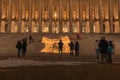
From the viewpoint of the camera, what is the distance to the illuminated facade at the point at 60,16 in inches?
2409

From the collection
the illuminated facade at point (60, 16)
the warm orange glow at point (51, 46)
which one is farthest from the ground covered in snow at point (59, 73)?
the illuminated facade at point (60, 16)

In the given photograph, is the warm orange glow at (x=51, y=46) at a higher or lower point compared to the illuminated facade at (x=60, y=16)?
lower

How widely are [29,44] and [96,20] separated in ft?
91.3

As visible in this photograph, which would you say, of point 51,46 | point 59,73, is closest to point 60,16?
point 51,46

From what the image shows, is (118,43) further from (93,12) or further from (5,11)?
→ (5,11)

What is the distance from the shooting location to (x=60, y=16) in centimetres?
6175

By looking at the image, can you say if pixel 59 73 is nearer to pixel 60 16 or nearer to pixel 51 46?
pixel 51 46

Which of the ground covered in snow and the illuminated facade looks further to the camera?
the illuminated facade

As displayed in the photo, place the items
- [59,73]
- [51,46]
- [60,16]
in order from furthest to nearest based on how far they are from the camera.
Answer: [60,16] → [51,46] → [59,73]

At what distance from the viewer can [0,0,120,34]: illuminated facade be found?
201ft

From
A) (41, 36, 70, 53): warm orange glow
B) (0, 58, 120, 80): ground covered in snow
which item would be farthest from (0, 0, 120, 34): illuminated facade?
(0, 58, 120, 80): ground covered in snow

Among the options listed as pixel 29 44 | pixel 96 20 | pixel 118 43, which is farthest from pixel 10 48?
pixel 96 20

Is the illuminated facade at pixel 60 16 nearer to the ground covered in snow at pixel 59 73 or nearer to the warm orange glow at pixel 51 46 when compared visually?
the warm orange glow at pixel 51 46

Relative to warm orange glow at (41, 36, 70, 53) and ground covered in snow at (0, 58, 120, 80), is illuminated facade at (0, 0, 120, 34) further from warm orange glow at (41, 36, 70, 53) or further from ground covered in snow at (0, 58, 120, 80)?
ground covered in snow at (0, 58, 120, 80)
